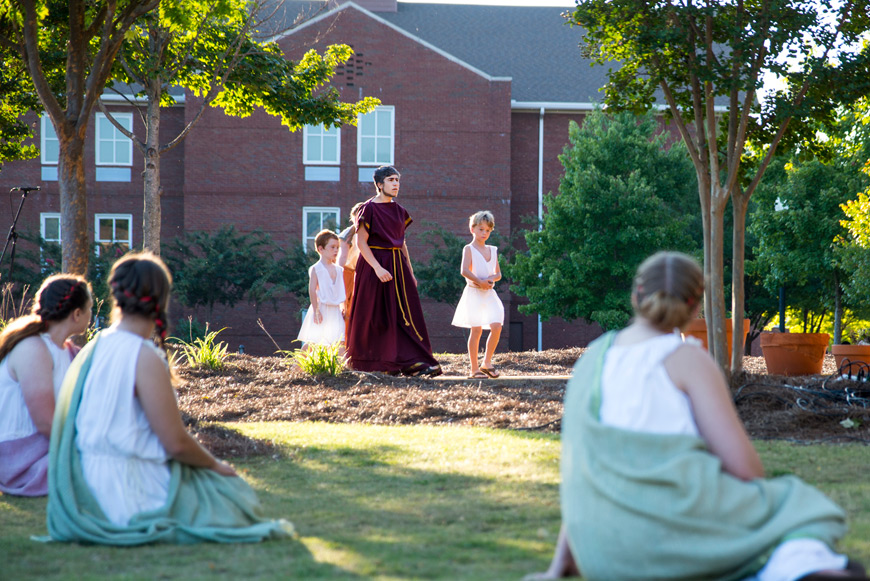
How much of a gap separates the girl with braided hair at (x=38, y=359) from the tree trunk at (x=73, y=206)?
3681 millimetres

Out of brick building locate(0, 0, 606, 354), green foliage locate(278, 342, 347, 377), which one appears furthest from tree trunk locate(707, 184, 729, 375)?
brick building locate(0, 0, 606, 354)

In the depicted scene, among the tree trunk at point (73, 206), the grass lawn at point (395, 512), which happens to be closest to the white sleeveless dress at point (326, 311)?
the tree trunk at point (73, 206)

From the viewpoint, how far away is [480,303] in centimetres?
1109

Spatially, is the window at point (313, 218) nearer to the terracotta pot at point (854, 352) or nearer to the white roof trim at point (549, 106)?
the white roof trim at point (549, 106)

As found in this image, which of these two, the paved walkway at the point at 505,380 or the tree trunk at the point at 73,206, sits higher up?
the tree trunk at the point at 73,206

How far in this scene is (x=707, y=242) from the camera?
369 inches

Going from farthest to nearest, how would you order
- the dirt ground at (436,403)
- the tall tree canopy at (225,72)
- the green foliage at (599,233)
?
the green foliage at (599,233), the tall tree canopy at (225,72), the dirt ground at (436,403)

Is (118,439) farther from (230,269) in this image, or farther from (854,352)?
(230,269)

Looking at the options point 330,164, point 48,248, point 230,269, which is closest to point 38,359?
point 230,269

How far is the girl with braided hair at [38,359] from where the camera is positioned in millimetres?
4801

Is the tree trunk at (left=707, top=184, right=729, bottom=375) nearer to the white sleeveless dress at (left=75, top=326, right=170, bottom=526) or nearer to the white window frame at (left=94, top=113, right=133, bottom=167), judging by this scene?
the white sleeveless dress at (left=75, top=326, right=170, bottom=526)

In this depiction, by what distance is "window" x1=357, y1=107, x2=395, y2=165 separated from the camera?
31469 mm

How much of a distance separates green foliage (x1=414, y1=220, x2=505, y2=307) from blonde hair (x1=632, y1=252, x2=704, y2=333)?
83.4 ft

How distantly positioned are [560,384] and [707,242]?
2294 mm
